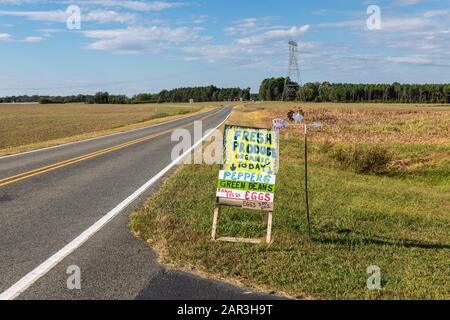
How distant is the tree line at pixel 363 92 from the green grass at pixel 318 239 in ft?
451

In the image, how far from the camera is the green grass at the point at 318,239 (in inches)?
216

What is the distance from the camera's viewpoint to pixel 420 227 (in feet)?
28.8

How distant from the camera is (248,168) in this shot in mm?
7277

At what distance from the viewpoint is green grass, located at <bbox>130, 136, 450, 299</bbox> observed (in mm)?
5488

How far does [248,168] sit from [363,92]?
17566 centimetres

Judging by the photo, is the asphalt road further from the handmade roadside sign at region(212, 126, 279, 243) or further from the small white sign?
the small white sign

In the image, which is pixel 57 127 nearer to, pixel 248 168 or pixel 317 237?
pixel 248 168

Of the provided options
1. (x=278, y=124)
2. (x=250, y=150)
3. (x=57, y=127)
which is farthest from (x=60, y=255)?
(x=57, y=127)

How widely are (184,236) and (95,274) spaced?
181cm

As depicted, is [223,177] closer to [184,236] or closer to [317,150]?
[184,236]

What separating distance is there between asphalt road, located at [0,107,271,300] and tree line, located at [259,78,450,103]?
137m
